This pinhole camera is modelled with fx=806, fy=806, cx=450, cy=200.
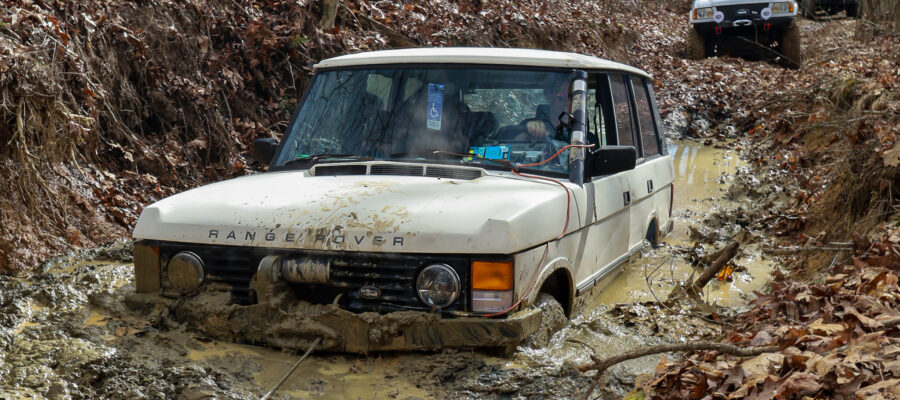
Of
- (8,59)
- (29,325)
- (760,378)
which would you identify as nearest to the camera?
(760,378)

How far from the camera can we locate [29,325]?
4023mm

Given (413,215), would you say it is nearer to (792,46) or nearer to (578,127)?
(578,127)

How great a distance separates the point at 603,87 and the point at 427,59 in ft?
3.98

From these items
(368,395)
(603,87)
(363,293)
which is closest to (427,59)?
(603,87)

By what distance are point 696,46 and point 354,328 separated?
16.2m

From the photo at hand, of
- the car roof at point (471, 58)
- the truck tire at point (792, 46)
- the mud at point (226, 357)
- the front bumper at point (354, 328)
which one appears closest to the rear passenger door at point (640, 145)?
the car roof at point (471, 58)

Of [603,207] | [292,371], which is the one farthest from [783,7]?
[292,371]

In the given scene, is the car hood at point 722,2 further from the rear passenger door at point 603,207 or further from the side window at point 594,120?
the side window at point 594,120

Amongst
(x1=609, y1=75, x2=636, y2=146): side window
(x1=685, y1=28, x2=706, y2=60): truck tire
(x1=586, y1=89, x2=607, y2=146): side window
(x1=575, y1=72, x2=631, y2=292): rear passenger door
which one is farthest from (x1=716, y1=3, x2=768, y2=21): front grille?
(x1=586, y1=89, x2=607, y2=146): side window

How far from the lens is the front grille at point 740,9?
17266 mm

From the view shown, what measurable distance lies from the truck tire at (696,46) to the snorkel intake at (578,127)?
14.3 metres

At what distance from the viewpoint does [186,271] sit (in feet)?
12.6

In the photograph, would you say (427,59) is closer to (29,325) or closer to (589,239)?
(589,239)

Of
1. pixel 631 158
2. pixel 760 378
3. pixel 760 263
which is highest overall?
pixel 631 158
